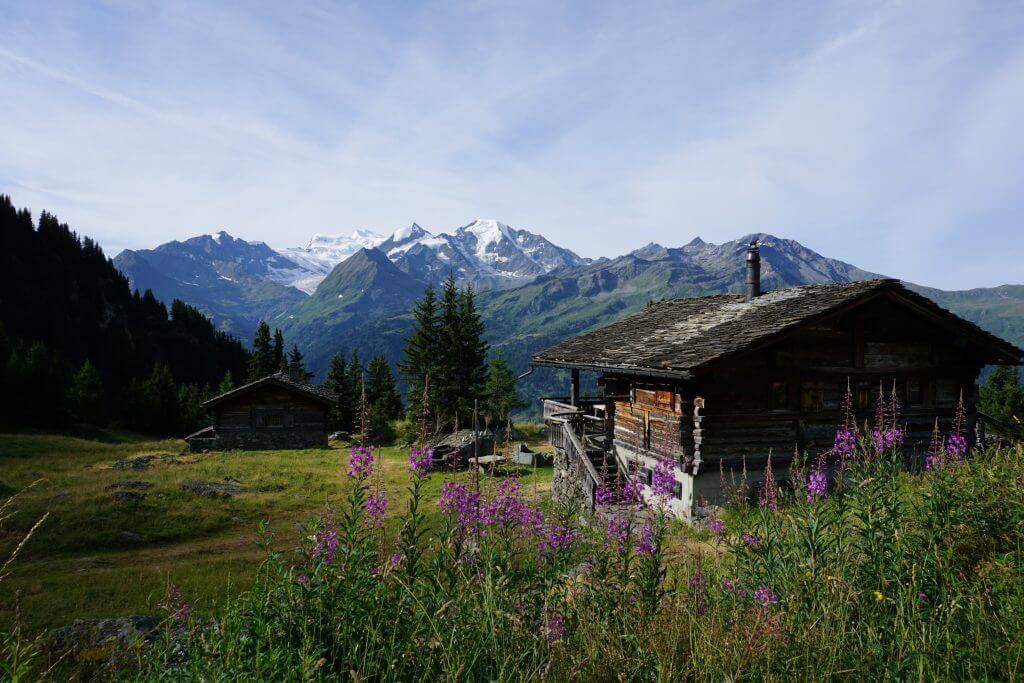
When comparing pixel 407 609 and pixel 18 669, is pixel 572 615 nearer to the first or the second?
pixel 407 609

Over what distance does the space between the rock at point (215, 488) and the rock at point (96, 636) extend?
49.0ft

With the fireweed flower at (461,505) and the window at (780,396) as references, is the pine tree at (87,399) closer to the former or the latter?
the window at (780,396)

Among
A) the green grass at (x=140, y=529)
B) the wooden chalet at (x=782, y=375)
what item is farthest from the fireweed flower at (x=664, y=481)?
the wooden chalet at (x=782, y=375)

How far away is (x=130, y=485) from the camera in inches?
806

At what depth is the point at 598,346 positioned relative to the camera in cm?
2075

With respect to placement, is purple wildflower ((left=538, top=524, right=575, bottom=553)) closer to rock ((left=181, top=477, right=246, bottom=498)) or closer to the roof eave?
the roof eave

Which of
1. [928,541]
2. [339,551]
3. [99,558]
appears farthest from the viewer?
[99,558]

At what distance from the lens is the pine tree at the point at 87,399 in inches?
2020

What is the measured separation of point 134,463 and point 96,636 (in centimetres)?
2792

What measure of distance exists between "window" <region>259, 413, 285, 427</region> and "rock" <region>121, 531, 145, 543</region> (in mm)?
24972

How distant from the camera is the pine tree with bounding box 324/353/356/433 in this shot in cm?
5391

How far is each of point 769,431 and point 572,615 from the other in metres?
13.4

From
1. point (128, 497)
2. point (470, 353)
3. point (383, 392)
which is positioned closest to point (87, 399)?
point (383, 392)

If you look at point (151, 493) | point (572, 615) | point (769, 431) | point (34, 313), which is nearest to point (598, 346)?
point (769, 431)
